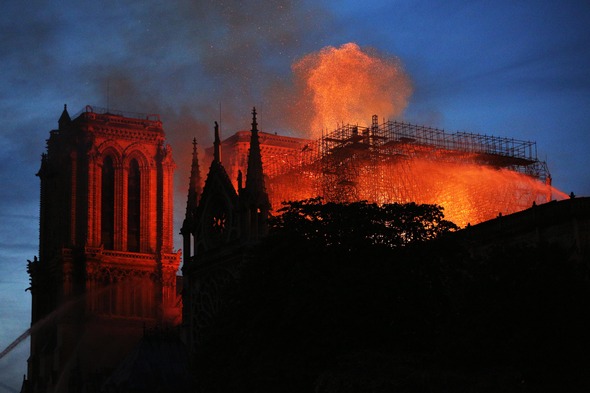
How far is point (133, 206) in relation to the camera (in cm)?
13712

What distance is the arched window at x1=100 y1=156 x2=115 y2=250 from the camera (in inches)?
5315

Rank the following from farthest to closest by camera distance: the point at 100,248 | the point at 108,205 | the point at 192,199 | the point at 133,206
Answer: the point at 133,206, the point at 108,205, the point at 100,248, the point at 192,199

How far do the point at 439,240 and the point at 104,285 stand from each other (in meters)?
74.3

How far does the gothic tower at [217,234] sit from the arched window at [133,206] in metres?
38.9

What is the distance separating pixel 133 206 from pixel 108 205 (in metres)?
2.69

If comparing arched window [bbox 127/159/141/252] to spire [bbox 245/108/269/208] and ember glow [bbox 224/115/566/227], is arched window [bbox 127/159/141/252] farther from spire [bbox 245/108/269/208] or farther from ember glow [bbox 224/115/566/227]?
spire [bbox 245/108/269/208]

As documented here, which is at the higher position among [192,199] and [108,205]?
[108,205]

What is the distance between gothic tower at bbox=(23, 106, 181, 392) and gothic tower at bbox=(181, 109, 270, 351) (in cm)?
3509

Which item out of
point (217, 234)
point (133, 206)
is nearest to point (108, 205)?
point (133, 206)

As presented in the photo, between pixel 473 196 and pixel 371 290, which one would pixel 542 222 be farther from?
pixel 473 196

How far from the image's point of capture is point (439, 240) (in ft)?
205

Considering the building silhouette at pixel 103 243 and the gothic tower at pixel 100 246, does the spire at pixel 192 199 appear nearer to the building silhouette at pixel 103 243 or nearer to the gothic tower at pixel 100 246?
the building silhouette at pixel 103 243

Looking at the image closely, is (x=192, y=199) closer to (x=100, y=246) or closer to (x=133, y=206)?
(x=100, y=246)

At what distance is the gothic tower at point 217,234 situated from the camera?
288ft
